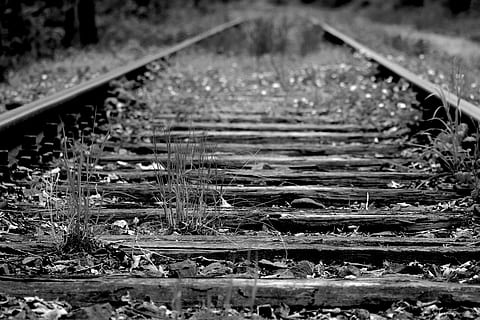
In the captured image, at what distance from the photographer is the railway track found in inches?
87.0

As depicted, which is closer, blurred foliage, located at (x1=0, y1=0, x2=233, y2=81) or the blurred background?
blurred foliage, located at (x1=0, y1=0, x2=233, y2=81)

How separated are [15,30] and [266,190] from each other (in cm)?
915

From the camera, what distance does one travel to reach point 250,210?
10.3 ft

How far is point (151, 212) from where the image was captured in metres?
3.10

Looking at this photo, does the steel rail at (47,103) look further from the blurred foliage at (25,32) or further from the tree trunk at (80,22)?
the tree trunk at (80,22)

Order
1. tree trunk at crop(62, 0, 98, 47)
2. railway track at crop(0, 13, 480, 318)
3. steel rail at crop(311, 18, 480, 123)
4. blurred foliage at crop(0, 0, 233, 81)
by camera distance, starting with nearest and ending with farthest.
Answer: railway track at crop(0, 13, 480, 318) < steel rail at crop(311, 18, 480, 123) < blurred foliage at crop(0, 0, 233, 81) < tree trunk at crop(62, 0, 98, 47)

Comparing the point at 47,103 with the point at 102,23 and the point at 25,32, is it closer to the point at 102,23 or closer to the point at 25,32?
the point at 25,32

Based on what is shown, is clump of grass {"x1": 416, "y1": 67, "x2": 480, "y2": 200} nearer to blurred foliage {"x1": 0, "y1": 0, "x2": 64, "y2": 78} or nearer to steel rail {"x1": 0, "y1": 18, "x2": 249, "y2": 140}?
steel rail {"x1": 0, "y1": 18, "x2": 249, "y2": 140}

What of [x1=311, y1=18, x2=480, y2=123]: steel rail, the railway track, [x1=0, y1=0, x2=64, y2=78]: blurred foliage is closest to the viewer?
the railway track

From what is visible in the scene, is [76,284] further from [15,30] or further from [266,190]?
[15,30]

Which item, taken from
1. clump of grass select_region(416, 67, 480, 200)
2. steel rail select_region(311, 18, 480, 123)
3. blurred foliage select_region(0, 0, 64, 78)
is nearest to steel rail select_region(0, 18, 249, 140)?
clump of grass select_region(416, 67, 480, 200)

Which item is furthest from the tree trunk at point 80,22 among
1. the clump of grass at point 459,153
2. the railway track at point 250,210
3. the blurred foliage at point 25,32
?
the clump of grass at point 459,153

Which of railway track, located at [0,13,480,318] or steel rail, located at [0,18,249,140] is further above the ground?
steel rail, located at [0,18,249,140]

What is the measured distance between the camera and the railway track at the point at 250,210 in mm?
2209
